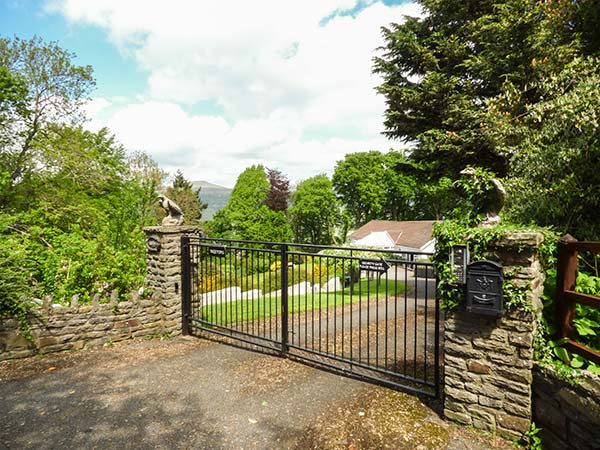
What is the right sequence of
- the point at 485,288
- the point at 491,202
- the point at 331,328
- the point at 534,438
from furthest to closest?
1. the point at 331,328
2. the point at 491,202
3. the point at 485,288
4. the point at 534,438

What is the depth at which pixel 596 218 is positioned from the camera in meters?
4.22

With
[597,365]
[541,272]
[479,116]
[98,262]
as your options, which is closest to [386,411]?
[597,365]

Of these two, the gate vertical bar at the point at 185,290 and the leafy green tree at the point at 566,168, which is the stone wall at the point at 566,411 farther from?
the gate vertical bar at the point at 185,290

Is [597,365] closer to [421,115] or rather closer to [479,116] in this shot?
[479,116]

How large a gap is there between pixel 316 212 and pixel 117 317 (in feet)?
110

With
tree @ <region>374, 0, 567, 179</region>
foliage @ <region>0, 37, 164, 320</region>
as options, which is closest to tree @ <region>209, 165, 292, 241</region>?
foliage @ <region>0, 37, 164, 320</region>

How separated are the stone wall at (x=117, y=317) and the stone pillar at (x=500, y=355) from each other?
497 cm

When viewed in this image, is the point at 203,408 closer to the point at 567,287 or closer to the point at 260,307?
the point at 567,287

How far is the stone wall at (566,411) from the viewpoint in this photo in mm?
2480

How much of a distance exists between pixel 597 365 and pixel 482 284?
1.03 m

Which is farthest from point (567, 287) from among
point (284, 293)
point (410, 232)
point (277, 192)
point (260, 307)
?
point (277, 192)

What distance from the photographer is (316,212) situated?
38.7 m

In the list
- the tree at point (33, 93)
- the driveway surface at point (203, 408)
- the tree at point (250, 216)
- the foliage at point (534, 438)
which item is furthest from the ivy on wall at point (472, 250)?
the tree at point (250, 216)

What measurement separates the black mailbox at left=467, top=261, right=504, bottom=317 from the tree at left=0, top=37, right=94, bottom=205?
16.7 m
